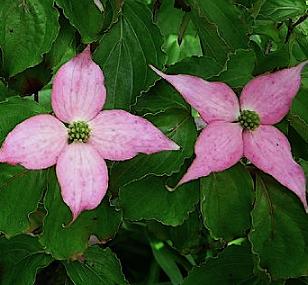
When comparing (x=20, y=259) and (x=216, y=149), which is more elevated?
(x=216, y=149)

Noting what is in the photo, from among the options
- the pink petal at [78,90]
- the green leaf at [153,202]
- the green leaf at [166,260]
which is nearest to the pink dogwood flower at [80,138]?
the pink petal at [78,90]

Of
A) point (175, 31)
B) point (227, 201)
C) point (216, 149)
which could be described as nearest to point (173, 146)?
point (216, 149)

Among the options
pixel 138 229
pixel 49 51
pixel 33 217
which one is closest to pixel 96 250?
pixel 33 217

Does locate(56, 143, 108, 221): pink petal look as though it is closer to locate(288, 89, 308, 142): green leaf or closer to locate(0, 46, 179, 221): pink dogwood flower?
locate(0, 46, 179, 221): pink dogwood flower

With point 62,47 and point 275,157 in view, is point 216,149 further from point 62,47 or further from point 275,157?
point 62,47

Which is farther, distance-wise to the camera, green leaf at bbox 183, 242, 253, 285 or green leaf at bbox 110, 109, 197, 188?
green leaf at bbox 183, 242, 253, 285

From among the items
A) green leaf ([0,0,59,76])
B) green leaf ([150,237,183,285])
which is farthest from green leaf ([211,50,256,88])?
green leaf ([150,237,183,285])

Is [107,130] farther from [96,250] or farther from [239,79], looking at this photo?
[96,250]
